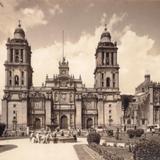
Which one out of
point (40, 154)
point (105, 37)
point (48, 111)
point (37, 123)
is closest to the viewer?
point (40, 154)

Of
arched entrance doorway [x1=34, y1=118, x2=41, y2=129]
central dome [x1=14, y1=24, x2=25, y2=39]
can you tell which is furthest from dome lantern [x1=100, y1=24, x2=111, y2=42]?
arched entrance doorway [x1=34, y1=118, x2=41, y2=129]

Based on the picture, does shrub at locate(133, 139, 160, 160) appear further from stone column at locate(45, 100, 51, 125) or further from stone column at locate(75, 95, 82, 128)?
stone column at locate(75, 95, 82, 128)

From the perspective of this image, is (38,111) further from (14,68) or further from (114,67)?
(114,67)

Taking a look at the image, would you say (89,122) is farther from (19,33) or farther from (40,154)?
(40,154)

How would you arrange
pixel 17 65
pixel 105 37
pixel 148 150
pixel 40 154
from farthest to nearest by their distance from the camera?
1. pixel 105 37
2. pixel 17 65
3. pixel 40 154
4. pixel 148 150

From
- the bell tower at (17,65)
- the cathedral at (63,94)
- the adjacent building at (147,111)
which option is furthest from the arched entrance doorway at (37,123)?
the adjacent building at (147,111)

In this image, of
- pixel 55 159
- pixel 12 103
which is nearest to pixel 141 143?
pixel 55 159

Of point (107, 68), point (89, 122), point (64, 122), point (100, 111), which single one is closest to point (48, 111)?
point (64, 122)

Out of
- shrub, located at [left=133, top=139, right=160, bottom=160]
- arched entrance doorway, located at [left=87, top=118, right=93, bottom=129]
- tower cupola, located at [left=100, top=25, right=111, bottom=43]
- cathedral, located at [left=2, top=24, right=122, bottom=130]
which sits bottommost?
arched entrance doorway, located at [left=87, top=118, right=93, bottom=129]
